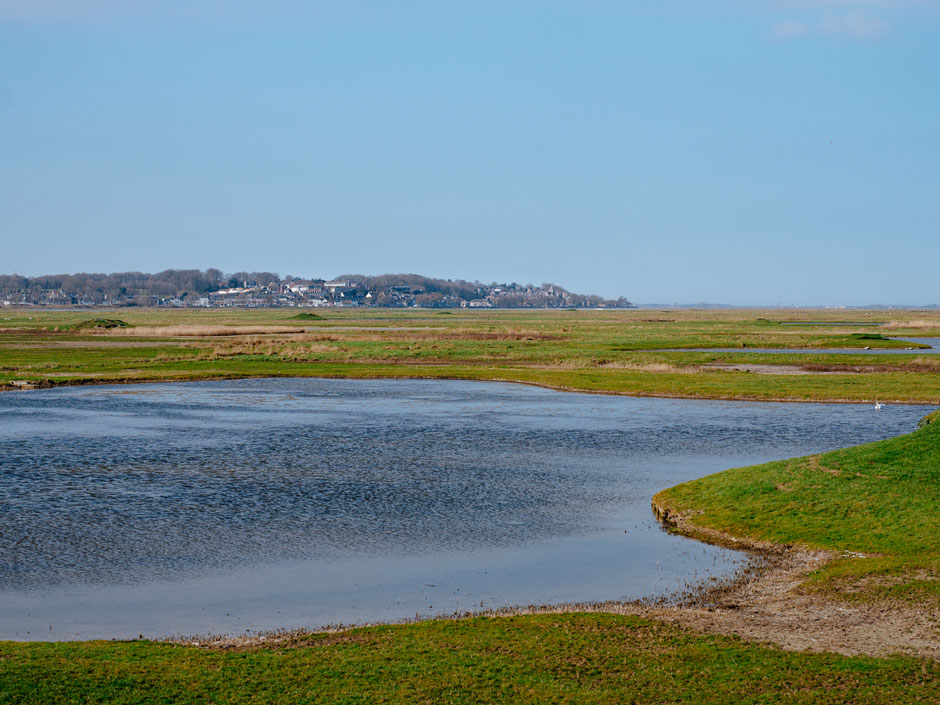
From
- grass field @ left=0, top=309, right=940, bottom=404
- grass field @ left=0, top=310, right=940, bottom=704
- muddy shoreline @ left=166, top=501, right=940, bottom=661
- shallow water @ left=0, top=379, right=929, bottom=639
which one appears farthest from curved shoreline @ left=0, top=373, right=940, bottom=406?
muddy shoreline @ left=166, top=501, right=940, bottom=661

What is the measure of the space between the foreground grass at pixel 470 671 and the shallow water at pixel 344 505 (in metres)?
2.63

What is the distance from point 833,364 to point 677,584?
62618 mm

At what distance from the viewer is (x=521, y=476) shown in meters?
32.2

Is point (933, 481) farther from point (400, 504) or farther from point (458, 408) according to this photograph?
point (458, 408)

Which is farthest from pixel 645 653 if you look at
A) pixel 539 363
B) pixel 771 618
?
pixel 539 363

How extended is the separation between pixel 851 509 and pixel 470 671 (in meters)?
14.5

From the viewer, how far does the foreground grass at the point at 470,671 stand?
12602mm

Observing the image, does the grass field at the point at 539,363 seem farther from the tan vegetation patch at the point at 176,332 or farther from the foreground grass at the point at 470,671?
the foreground grass at the point at 470,671

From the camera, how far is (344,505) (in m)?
27.4

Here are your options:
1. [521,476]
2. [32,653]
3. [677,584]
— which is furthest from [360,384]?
[32,653]

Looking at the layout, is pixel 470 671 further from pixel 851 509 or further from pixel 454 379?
pixel 454 379

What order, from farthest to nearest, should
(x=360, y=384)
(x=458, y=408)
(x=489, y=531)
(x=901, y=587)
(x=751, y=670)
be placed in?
1. (x=360, y=384)
2. (x=458, y=408)
3. (x=489, y=531)
4. (x=901, y=587)
5. (x=751, y=670)

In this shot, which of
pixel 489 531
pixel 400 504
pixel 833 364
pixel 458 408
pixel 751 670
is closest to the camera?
pixel 751 670

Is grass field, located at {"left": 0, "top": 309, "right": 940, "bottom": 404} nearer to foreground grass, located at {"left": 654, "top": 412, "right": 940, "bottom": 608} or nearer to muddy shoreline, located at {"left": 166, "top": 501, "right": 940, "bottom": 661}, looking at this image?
foreground grass, located at {"left": 654, "top": 412, "right": 940, "bottom": 608}
